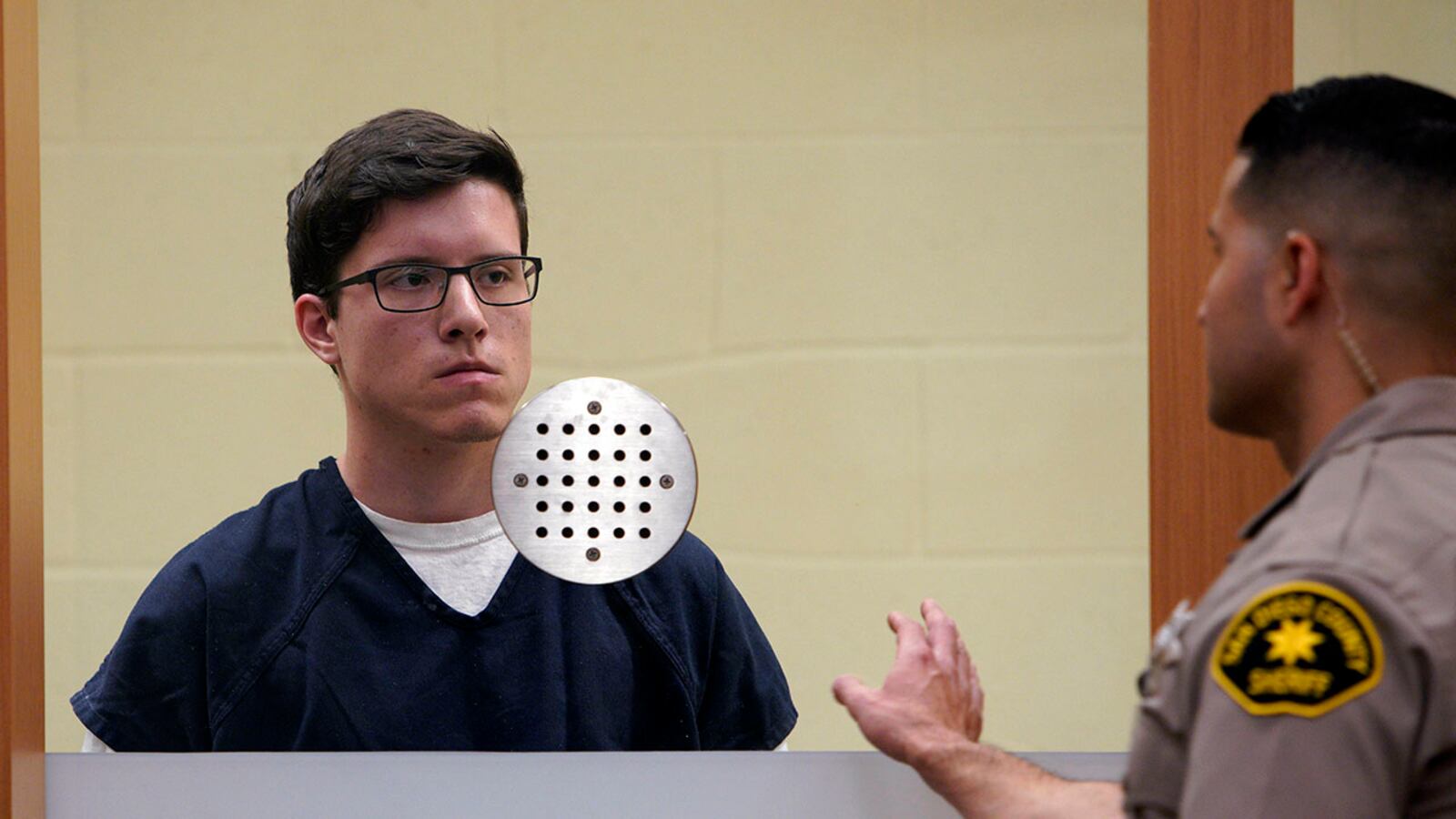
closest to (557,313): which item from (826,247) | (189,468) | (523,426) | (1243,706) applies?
(523,426)

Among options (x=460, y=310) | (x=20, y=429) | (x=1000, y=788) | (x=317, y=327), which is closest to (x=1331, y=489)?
(x=1000, y=788)

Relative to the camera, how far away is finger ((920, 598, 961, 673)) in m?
1.30

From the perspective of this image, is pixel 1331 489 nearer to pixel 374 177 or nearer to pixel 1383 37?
pixel 1383 37

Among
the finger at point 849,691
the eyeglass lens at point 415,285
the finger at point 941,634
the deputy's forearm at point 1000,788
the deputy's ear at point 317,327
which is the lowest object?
the deputy's forearm at point 1000,788

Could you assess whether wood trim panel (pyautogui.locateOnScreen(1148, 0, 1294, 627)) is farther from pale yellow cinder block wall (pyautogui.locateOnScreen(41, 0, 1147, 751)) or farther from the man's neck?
the man's neck

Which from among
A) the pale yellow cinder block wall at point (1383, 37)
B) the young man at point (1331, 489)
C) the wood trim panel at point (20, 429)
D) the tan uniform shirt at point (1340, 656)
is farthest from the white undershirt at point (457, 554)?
the pale yellow cinder block wall at point (1383, 37)

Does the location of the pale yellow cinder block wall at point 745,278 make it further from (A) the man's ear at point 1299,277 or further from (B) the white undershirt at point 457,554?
(A) the man's ear at point 1299,277

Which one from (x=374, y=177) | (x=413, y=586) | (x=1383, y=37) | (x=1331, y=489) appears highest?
(x=1383, y=37)

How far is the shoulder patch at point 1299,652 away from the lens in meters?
0.79

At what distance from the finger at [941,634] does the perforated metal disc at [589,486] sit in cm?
23

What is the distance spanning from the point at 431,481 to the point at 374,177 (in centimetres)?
28

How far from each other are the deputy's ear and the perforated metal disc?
0.18 meters

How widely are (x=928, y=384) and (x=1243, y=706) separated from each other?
63cm

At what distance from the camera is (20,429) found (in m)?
1.28
